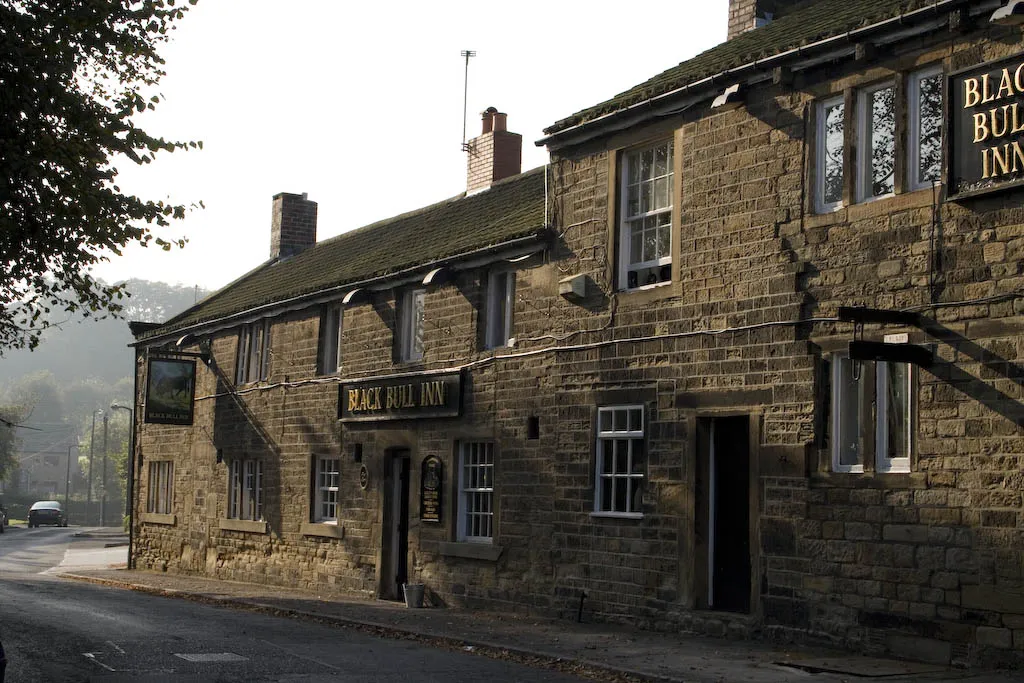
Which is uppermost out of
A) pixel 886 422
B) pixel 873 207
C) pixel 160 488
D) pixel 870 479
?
pixel 873 207

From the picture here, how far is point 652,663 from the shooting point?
12.5 meters

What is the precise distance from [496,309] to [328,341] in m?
5.97

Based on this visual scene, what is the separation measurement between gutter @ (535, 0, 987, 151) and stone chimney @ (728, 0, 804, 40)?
3131 mm

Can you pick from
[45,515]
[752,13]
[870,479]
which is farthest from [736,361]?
[45,515]

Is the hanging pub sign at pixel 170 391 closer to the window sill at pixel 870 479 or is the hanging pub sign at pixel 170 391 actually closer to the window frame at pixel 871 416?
the window sill at pixel 870 479

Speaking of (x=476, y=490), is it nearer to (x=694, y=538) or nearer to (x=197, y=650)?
(x=694, y=538)

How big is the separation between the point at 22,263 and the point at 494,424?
283 inches

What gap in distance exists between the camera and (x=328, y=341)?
80.2 ft

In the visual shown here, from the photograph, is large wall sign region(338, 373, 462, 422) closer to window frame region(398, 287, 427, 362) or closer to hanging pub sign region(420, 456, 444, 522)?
window frame region(398, 287, 427, 362)

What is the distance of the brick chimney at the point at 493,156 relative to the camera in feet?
82.4

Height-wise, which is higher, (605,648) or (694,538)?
(694,538)

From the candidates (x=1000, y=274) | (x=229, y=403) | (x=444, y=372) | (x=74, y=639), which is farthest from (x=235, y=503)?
(x=1000, y=274)

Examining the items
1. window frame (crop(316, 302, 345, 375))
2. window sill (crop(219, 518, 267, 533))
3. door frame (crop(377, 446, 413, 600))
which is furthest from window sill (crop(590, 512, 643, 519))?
window sill (crop(219, 518, 267, 533))

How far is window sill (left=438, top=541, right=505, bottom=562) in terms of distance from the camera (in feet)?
61.1
